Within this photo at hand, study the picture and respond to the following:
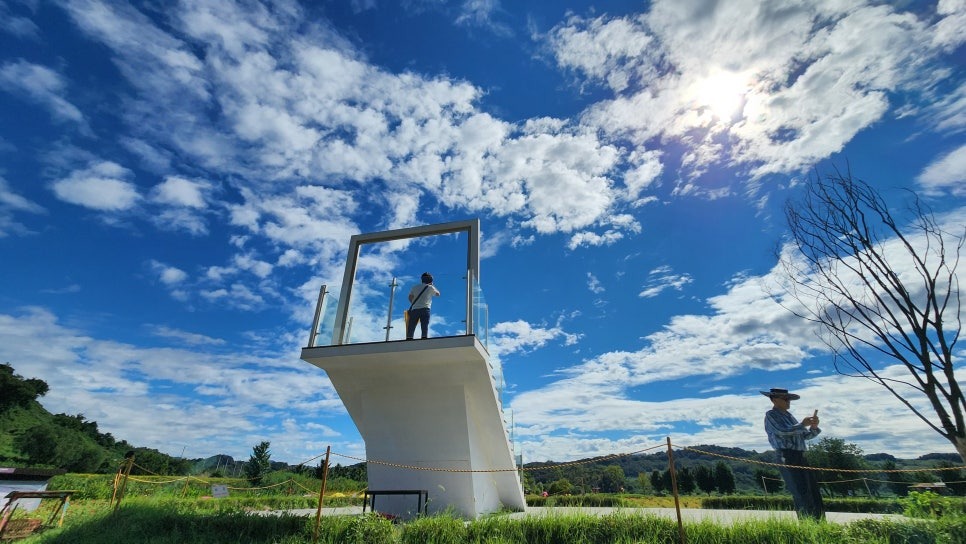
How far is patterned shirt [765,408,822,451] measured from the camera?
6641 mm

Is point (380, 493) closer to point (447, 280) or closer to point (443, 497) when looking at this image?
point (443, 497)

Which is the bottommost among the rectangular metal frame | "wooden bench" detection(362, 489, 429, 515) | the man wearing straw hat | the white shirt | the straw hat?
"wooden bench" detection(362, 489, 429, 515)

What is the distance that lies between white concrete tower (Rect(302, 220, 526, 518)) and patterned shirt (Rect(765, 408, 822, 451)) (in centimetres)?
462

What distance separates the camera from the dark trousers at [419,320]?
8492 mm

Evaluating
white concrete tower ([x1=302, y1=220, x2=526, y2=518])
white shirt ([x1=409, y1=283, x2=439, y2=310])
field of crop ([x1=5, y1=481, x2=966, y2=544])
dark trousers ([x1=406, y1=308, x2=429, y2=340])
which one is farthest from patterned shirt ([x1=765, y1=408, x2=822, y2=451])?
white shirt ([x1=409, y1=283, x2=439, y2=310])

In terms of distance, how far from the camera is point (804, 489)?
6508 millimetres

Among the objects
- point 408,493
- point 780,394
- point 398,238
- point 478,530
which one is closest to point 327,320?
point 398,238

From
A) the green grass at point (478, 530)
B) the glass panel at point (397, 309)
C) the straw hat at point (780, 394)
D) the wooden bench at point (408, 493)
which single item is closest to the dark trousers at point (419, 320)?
the glass panel at point (397, 309)

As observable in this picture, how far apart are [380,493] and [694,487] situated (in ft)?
77.3

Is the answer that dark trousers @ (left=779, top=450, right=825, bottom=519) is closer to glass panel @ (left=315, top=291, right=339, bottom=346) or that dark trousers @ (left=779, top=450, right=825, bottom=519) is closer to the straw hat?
the straw hat

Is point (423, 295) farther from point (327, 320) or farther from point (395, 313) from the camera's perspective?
point (327, 320)

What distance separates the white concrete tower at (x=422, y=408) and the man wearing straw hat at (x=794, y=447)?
183 inches

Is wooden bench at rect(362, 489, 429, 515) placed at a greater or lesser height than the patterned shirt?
lesser

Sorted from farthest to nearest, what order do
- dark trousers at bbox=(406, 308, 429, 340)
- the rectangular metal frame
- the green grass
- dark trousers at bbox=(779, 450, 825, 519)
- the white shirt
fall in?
1. the rectangular metal frame
2. the white shirt
3. dark trousers at bbox=(406, 308, 429, 340)
4. dark trousers at bbox=(779, 450, 825, 519)
5. the green grass
